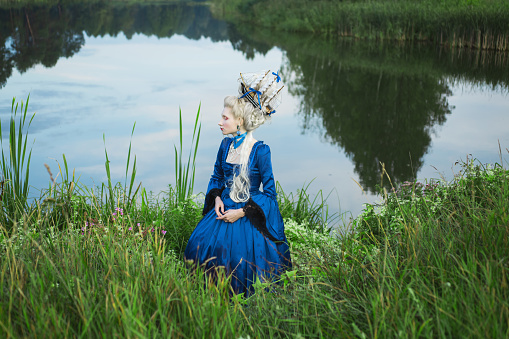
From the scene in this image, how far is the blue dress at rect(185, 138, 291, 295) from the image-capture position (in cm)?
343

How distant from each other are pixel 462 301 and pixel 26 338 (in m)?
1.80

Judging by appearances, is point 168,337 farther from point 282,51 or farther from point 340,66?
point 282,51

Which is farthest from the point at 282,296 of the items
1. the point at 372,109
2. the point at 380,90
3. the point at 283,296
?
the point at 380,90

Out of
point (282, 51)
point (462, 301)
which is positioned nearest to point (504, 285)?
point (462, 301)

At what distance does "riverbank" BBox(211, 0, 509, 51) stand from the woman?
42.2ft

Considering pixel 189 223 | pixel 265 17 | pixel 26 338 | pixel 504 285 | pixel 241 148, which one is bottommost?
pixel 189 223

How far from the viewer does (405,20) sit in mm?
18219

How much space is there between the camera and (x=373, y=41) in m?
19.8

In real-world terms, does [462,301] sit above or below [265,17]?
below

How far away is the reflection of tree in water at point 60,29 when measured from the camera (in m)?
16.1

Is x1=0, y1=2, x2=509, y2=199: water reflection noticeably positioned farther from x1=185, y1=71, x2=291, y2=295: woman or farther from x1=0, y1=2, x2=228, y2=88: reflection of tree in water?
x1=185, y1=71, x2=291, y2=295: woman

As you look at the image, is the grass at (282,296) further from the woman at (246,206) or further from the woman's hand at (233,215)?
the woman's hand at (233,215)

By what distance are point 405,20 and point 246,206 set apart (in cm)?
1671

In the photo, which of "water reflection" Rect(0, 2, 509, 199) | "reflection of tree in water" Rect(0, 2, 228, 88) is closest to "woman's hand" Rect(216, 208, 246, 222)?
"water reflection" Rect(0, 2, 509, 199)
